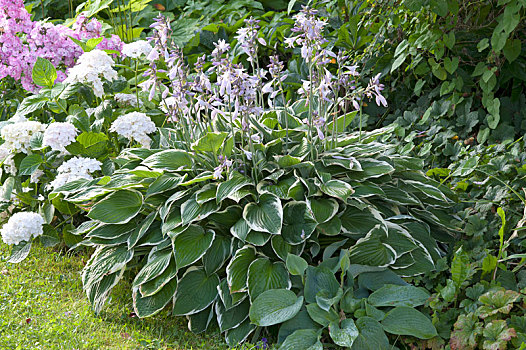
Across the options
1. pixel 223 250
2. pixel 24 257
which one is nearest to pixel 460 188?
pixel 223 250

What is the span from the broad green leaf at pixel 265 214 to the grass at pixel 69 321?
55 cm

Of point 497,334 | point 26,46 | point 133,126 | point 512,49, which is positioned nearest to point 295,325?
point 497,334

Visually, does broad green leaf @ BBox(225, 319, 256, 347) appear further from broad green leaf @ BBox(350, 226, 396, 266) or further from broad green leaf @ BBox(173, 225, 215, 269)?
broad green leaf @ BBox(350, 226, 396, 266)

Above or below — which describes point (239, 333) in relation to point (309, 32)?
below

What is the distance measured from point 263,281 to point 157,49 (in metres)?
1.20

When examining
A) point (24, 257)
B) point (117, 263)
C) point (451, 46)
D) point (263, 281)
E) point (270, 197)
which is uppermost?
point (451, 46)

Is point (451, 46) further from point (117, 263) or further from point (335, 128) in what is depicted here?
point (117, 263)

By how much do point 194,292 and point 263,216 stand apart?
1.64 ft

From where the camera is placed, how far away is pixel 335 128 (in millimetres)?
3154

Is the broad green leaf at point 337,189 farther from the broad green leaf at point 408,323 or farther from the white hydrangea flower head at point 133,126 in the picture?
the white hydrangea flower head at point 133,126

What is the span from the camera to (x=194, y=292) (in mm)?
2732

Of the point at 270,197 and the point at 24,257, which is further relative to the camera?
the point at 24,257

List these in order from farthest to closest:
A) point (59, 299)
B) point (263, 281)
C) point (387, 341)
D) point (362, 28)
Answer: point (362, 28) < point (59, 299) < point (263, 281) < point (387, 341)

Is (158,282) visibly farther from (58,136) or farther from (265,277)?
(58,136)
